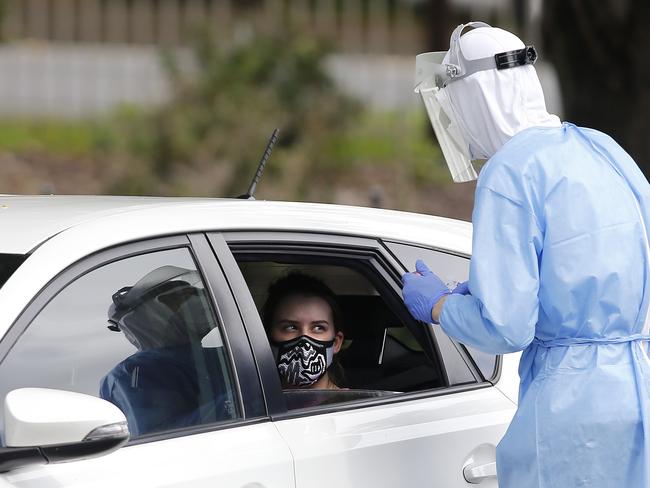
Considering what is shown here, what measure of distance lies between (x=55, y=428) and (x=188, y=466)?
44 centimetres

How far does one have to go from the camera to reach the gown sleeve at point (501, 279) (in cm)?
287

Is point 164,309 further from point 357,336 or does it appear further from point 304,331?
point 357,336

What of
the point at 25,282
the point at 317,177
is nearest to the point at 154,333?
the point at 25,282

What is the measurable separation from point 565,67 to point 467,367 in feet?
25.7

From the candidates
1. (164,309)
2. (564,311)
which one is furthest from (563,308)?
(164,309)

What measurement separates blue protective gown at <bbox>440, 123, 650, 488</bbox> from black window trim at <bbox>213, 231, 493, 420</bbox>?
1.43 feet

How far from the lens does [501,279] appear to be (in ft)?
9.50

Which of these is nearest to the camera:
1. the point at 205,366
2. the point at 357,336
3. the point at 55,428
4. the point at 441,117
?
the point at 55,428

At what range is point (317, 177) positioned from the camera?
14.4m

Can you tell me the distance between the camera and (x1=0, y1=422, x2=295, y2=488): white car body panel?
100 inches

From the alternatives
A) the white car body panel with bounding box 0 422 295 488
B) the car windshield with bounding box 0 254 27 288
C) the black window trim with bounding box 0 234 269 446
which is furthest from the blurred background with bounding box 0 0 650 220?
the car windshield with bounding box 0 254 27 288

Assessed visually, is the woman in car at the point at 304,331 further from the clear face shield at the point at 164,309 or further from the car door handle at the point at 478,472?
the clear face shield at the point at 164,309

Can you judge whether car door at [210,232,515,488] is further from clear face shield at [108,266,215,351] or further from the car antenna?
the car antenna

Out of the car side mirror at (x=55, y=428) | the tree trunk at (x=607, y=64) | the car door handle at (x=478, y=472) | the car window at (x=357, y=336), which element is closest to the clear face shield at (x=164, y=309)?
the car window at (x=357, y=336)
